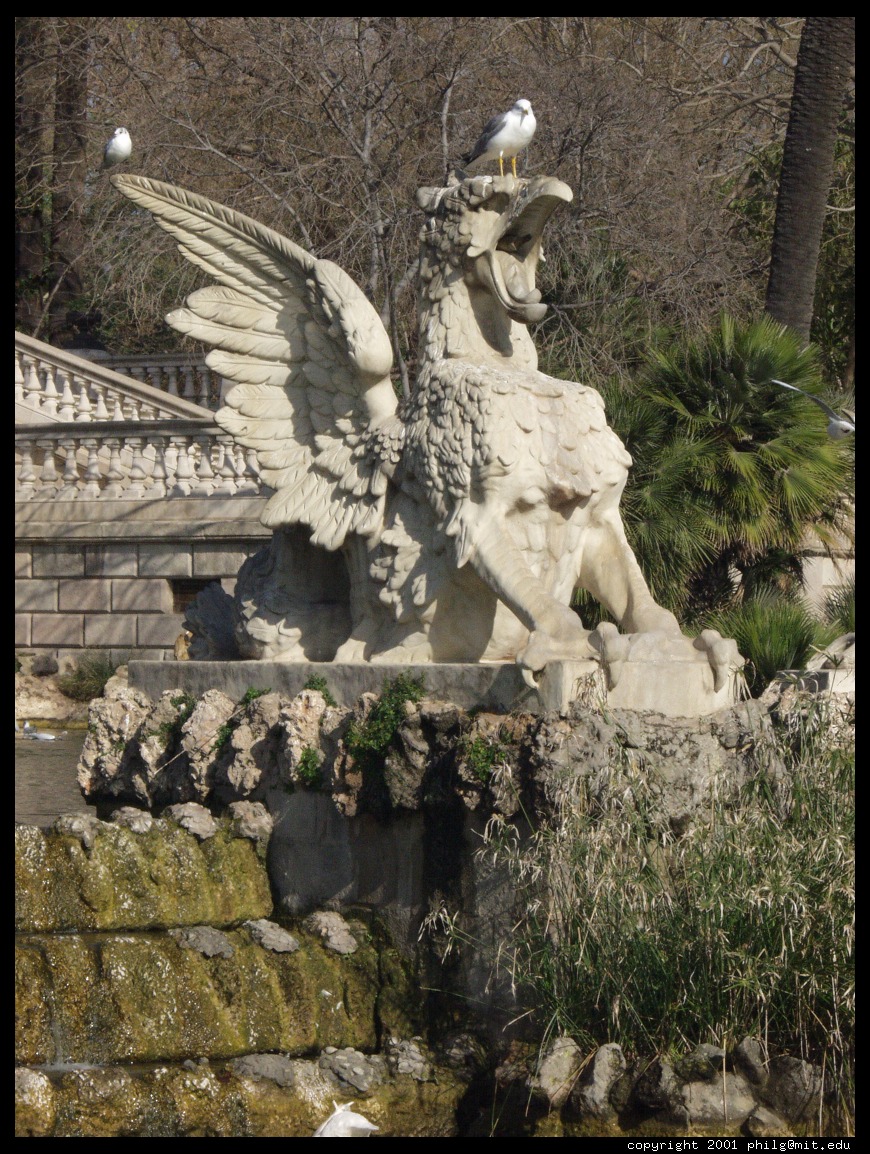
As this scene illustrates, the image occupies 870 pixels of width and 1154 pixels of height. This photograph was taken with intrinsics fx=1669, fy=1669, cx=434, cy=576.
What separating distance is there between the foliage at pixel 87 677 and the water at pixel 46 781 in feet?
5.72

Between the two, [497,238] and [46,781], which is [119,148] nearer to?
[46,781]

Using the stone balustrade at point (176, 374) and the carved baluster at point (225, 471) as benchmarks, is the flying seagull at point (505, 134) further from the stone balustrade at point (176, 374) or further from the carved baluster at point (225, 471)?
the stone balustrade at point (176, 374)

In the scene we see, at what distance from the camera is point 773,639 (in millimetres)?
10711

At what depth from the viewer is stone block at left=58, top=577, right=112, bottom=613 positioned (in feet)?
57.3

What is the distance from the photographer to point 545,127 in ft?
57.5

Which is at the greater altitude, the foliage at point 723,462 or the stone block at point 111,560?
the foliage at point 723,462

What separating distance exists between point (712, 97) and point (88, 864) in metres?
16.4

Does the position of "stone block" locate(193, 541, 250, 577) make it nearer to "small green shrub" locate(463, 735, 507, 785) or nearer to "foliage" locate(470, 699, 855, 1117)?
"small green shrub" locate(463, 735, 507, 785)

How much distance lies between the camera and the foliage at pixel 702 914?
252 inches

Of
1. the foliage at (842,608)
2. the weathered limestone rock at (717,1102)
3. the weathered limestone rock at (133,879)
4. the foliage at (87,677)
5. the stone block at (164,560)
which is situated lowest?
the weathered limestone rock at (717,1102)

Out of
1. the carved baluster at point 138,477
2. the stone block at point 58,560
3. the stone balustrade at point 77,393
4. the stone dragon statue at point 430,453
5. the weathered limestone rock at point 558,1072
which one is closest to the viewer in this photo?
the weathered limestone rock at point 558,1072

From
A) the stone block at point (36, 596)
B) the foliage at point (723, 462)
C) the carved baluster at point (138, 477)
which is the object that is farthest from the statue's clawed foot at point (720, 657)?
the stone block at point (36, 596)

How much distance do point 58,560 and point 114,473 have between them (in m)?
1.12

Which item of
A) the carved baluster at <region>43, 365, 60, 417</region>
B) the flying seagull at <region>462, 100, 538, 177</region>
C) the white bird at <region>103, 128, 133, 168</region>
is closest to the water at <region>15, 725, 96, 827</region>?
the flying seagull at <region>462, 100, 538, 177</region>
